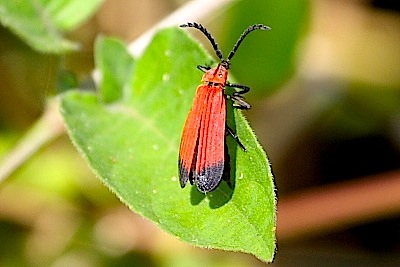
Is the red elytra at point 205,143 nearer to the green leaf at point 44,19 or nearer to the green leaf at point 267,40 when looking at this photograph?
the green leaf at point 44,19

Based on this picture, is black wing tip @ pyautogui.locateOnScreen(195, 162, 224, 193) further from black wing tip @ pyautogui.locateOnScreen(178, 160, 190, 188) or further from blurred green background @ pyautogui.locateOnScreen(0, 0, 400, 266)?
blurred green background @ pyautogui.locateOnScreen(0, 0, 400, 266)

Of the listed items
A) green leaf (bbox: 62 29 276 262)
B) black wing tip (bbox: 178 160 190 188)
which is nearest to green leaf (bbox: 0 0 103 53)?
green leaf (bbox: 62 29 276 262)

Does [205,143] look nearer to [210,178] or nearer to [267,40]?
[210,178]

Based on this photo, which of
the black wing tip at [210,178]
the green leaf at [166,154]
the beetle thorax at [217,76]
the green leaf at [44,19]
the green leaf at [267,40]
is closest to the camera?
the green leaf at [166,154]

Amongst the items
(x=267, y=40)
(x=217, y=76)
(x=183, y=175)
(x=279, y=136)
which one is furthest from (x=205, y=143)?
(x=279, y=136)

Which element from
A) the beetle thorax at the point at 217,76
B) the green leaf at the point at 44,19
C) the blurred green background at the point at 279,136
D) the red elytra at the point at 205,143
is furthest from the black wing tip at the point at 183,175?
the blurred green background at the point at 279,136

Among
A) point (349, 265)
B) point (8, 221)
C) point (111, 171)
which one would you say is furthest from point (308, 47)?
point (111, 171)
